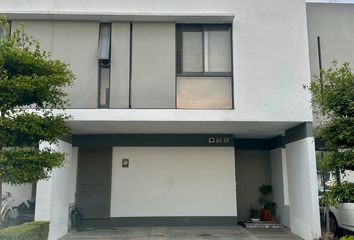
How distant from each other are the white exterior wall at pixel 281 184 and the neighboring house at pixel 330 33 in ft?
5.08

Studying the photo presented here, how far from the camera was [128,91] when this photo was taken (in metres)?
9.70

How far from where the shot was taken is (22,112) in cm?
616

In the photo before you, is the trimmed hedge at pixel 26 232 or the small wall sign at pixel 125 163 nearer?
the trimmed hedge at pixel 26 232

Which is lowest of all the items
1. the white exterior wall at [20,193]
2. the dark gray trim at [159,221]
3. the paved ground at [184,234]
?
the paved ground at [184,234]

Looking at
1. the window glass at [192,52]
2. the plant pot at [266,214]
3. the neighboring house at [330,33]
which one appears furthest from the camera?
the plant pot at [266,214]

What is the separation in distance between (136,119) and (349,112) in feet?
16.7

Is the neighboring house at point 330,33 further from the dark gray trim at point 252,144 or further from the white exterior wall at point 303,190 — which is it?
the dark gray trim at point 252,144

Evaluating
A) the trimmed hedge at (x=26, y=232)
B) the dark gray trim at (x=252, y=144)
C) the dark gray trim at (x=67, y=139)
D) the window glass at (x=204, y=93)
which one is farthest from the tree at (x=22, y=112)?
the dark gray trim at (x=252, y=144)

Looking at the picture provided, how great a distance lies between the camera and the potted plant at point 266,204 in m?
12.6

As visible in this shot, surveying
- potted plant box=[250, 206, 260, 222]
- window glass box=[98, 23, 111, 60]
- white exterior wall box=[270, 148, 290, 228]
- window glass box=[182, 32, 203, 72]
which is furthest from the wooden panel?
white exterior wall box=[270, 148, 290, 228]

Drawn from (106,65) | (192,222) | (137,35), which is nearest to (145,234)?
(192,222)

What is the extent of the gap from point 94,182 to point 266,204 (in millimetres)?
6120

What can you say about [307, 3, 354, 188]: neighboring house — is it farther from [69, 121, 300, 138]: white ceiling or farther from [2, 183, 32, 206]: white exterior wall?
[2, 183, 32, 206]: white exterior wall

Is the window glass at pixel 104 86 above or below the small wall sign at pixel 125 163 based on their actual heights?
above
